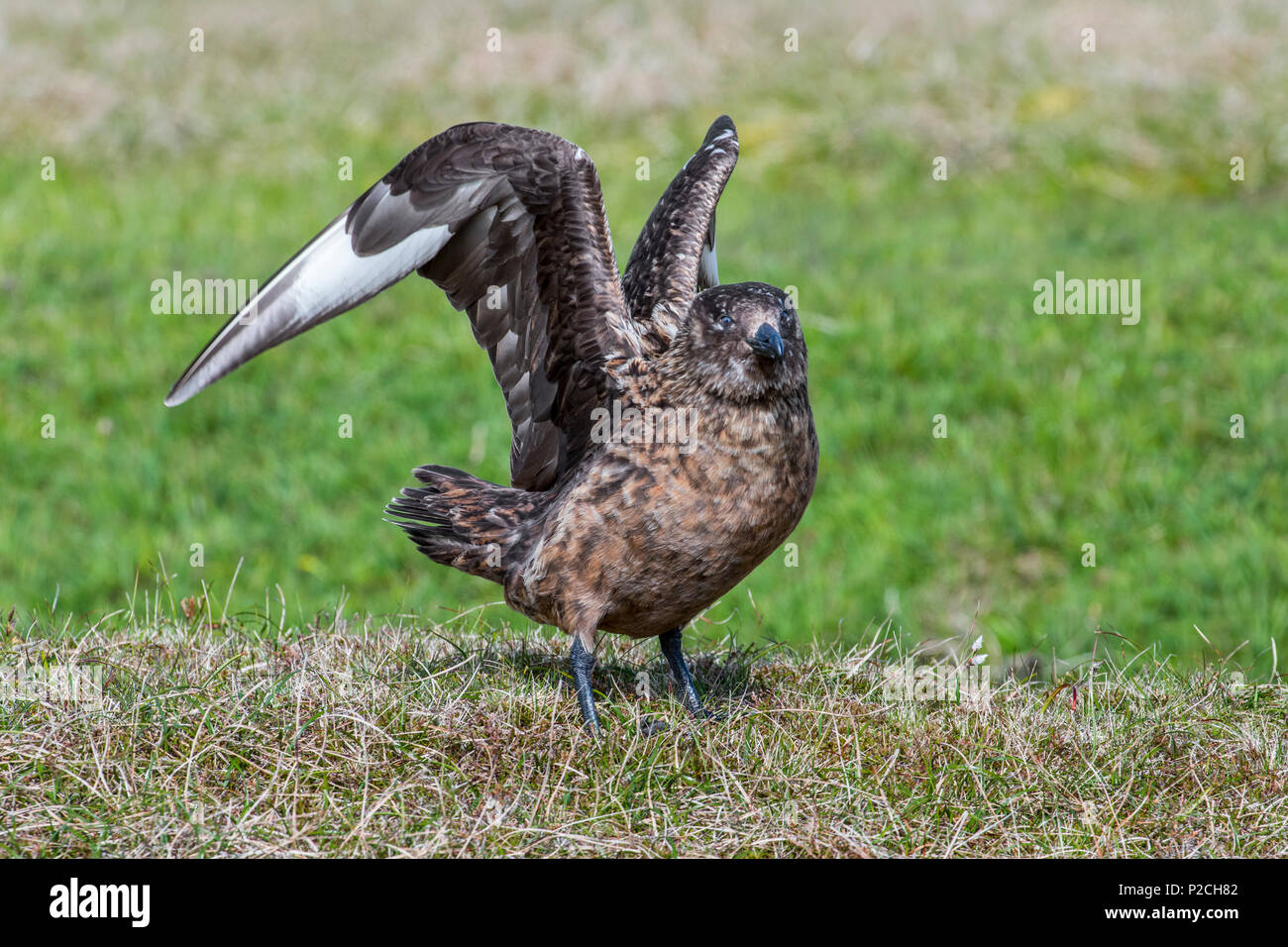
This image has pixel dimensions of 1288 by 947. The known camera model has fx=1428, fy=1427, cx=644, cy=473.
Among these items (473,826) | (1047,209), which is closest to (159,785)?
(473,826)

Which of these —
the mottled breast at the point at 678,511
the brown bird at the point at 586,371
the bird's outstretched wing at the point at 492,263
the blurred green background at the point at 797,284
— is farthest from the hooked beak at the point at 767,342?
the blurred green background at the point at 797,284

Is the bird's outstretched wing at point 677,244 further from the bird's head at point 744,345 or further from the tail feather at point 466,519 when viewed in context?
the tail feather at point 466,519

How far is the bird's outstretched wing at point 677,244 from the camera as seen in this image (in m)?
4.88

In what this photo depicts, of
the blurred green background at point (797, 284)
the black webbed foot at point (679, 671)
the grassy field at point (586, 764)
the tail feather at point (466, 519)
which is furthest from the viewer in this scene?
the blurred green background at point (797, 284)

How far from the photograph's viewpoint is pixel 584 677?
13.1 ft

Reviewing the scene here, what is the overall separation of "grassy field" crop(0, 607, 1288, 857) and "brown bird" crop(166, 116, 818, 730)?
27 centimetres

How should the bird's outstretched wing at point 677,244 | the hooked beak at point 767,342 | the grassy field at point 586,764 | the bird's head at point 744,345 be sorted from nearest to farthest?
the grassy field at point 586,764, the hooked beak at point 767,342, the bird's head at point 744,345, the bird's outstretched wing at point 677,244

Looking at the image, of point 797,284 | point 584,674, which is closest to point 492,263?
point 584,674

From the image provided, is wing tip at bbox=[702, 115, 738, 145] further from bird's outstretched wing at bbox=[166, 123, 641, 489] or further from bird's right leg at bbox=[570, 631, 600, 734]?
bird's right leg at bbox=[570, 631, 600, 734]

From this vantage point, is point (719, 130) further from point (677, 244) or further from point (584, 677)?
point (584, 677)

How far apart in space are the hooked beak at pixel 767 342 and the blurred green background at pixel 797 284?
1.52 m

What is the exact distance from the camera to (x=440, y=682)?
4105mm

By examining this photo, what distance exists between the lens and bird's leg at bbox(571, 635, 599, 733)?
388 centimetres
